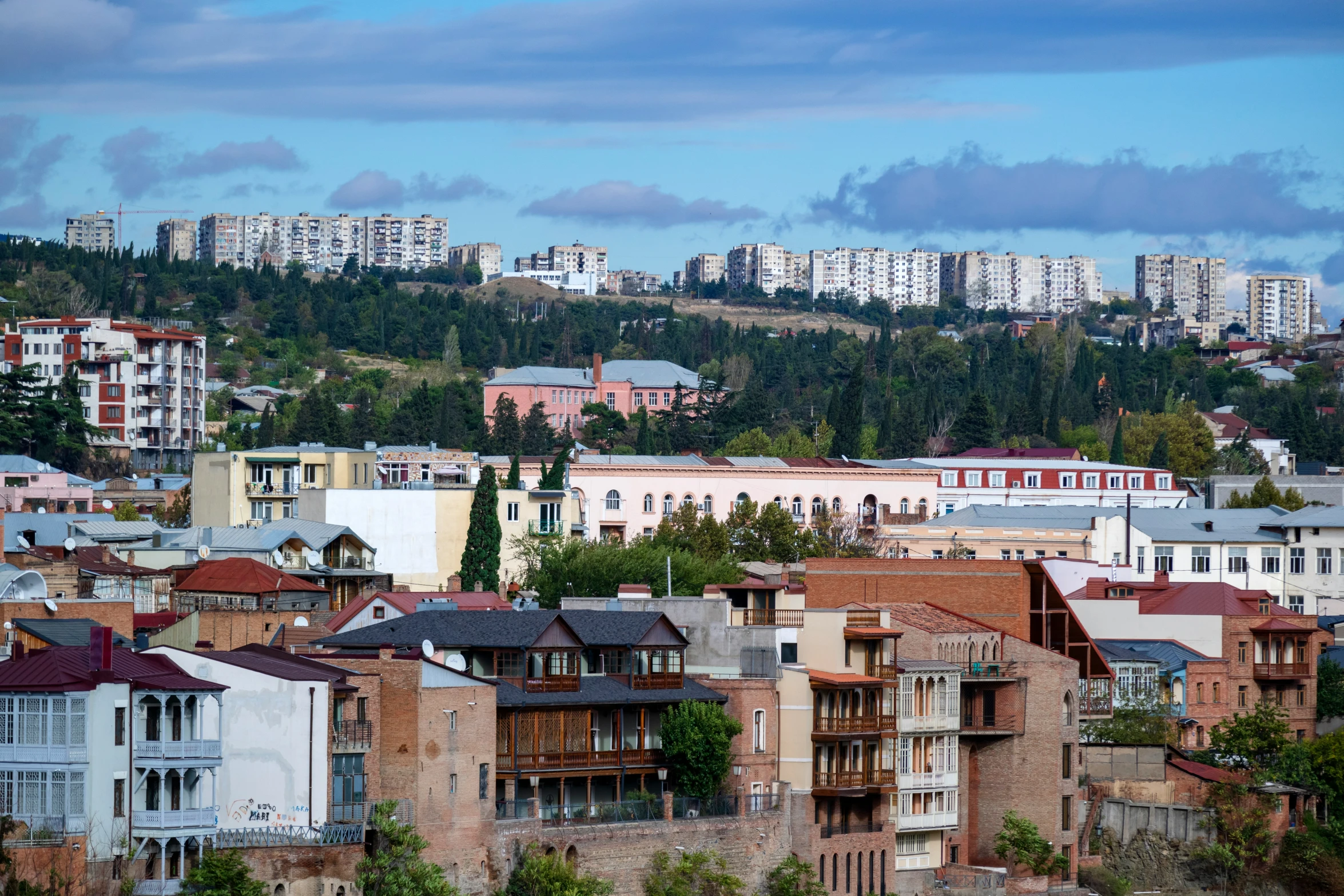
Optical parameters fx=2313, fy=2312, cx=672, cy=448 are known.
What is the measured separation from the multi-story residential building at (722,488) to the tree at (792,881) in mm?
69076

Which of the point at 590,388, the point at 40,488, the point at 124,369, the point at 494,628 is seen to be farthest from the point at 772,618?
the point at 590,388

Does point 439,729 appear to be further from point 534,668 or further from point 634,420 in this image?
point 634,420

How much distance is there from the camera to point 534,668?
56.4 m

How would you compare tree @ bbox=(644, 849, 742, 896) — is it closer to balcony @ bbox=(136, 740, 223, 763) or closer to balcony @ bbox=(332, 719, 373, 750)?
balcony @ bbox=(332, 719, 373, 750)

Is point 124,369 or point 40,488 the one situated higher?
point 124,369

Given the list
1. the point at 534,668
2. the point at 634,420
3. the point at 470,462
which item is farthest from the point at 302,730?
the point at 634,420

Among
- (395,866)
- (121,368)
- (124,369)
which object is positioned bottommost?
(395,866)

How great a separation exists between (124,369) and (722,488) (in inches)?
2060

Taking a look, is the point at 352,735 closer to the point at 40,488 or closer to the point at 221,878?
the point at 221,878

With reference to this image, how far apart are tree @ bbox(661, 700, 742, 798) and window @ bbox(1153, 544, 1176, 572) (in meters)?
64.5

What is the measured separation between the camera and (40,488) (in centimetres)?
12169

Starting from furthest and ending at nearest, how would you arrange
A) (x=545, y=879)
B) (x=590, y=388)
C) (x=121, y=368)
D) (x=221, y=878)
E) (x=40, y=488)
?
1. (x=590, y=388)
2. (x=121, y=368)
3. (x=40, y=488)
4. (x=545, y=879)
5. (x=221, y=878)

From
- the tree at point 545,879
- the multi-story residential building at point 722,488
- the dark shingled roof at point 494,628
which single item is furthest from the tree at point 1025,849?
the multi-story residential building at point 722,488

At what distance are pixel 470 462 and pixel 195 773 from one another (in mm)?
84635
